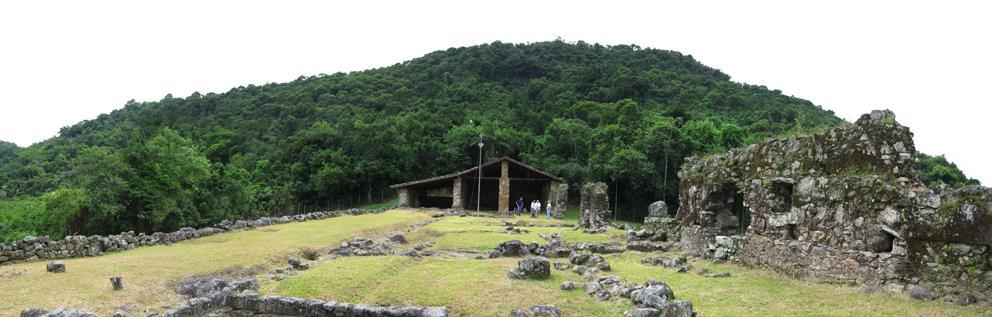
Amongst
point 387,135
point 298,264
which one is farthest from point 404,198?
point 298,264

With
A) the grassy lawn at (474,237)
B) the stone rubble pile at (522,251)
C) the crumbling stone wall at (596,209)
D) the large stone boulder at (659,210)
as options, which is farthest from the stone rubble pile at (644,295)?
the crumbling stone wall at (596,209)

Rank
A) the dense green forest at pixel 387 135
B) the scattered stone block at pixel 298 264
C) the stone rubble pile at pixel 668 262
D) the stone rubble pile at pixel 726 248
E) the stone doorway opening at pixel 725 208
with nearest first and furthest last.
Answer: the stone rubble pile at pixel 668 262 → the scattered stone block at pixel 298 264 → the stone rubble pile at pixel 726 248 → the stone doorway opening at pixel 725 208 → the dense green forest at pixel 387 135

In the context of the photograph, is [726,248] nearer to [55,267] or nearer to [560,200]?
[55,267]

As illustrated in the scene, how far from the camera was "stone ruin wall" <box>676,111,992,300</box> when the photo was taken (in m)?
9.35

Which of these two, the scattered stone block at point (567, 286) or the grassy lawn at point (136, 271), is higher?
the scattered stone block at point (567, 286)

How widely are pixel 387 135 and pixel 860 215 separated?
59.9 meters

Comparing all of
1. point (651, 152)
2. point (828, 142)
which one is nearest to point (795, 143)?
point (828, 142)

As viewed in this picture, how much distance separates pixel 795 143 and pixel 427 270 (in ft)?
31.1

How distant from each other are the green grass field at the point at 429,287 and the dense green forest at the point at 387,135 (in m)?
5.24

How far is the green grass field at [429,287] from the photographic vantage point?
9641mm

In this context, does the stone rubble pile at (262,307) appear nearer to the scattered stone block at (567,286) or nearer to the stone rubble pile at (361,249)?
the scattered stone block at (567,286)

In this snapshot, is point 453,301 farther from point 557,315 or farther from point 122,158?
point 122,158

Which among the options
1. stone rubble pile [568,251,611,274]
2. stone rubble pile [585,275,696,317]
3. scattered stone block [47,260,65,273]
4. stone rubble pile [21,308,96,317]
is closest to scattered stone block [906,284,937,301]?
stone rubble pile [585,275,696,317]

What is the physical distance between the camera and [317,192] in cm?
6288
